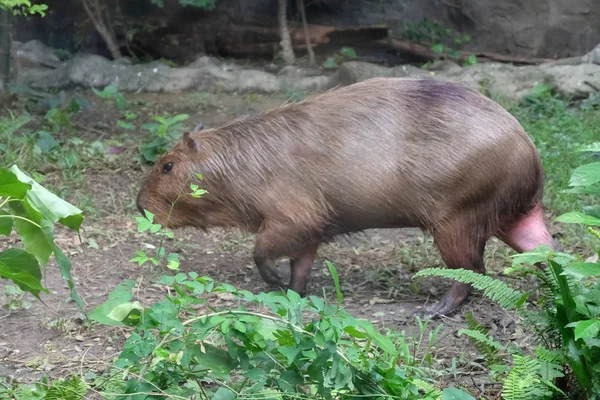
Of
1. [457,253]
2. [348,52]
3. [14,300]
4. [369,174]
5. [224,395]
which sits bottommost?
[348,52]

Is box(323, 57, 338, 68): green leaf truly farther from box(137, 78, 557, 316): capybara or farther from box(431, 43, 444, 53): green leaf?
box(137, 78, 557, 316): capybara

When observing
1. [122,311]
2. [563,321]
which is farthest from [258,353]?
[563,321]

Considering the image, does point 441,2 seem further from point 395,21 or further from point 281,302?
point 281,302

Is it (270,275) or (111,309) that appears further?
(270,275)

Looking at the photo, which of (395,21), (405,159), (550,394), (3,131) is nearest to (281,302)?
(550,394)

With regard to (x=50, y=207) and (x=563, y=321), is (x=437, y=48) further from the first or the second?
(x=50, y=207)

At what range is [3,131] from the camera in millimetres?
6949

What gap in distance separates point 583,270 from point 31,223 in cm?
187

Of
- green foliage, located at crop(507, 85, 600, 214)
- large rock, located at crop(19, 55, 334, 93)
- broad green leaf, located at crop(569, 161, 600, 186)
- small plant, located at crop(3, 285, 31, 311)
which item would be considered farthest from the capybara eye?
large rock, located at crop(19, 55, 334, 93)

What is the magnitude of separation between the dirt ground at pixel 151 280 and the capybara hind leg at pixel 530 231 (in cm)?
43

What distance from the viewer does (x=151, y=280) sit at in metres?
5.07

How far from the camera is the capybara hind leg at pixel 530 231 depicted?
191 inches

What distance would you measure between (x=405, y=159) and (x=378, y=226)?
482 mm

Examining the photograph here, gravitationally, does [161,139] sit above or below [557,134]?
above
